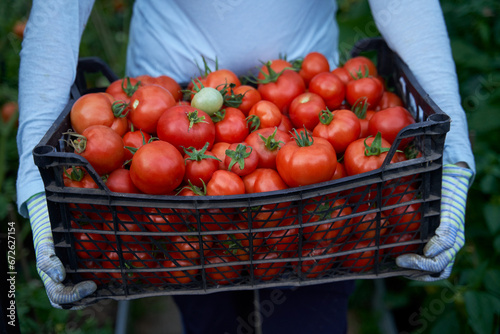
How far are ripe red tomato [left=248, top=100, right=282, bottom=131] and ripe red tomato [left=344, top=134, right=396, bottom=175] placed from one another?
262 millimetres

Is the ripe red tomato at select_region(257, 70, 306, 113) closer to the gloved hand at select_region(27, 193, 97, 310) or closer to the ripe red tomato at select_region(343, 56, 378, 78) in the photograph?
the ripe red tomato at select_region(343, 56, 378, 78)

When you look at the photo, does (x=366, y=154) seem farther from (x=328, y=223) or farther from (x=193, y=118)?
(x=193, y=118)

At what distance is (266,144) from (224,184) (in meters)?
0.20

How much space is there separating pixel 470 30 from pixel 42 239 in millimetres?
2358

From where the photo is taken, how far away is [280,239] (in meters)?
1.24

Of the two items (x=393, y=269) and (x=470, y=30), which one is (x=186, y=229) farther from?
(x=470, y=30)

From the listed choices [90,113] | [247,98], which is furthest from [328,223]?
[90,113]

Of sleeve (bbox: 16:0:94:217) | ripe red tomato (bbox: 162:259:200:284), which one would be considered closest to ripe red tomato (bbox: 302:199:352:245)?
ripe red tomato (bbox: 162:259:200:284)

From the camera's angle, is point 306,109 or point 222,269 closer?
point 222,269

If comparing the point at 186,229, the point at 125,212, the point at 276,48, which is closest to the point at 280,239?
the point at 186,229

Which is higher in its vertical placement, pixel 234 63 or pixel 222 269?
pixel 234 63

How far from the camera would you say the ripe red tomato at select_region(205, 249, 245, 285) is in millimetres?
1271

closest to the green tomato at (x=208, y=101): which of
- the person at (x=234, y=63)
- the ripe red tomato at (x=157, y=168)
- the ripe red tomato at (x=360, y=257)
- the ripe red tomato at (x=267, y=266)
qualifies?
the ripe red tomato at (x=157, y=168)

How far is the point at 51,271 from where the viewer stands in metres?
1.23
